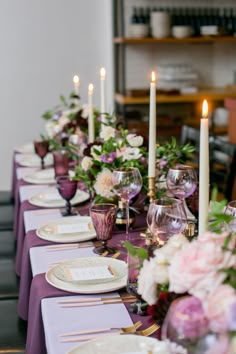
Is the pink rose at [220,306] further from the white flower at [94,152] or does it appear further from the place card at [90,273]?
the white flower at [94,152]

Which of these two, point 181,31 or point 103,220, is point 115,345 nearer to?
point 103,220

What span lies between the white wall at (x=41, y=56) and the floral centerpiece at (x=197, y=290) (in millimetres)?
4064

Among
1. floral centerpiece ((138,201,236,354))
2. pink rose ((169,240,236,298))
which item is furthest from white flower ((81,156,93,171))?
pink rose ((169,240,236,298))

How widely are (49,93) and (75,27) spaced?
1.86 feet

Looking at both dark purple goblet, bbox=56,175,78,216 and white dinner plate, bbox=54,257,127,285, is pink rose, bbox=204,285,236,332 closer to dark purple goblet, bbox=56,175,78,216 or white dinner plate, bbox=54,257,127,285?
white dinner plate, bbox=54,257,127,285

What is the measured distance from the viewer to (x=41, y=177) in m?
2.86

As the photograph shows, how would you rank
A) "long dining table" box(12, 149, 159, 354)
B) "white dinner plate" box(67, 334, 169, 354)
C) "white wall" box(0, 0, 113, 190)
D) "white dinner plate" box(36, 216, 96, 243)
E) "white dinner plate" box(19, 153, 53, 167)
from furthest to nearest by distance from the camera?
"white wall" box(0, 0, 113, 190), "white dinner plate" box(19, 153, 53, 167), "white dinner plate" box(36, 216, 96, 243), "long dining table" box(12, 149, 159, 354), "white dinner plate" box(67, 334, 169, 354)

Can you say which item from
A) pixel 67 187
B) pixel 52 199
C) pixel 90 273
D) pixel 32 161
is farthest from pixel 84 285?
pixel 32 161

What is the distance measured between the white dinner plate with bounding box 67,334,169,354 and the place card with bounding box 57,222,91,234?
762 mm

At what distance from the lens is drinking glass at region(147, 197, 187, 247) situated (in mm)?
1478

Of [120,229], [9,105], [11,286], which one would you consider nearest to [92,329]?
[120,229]

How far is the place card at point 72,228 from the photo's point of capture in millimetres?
1924

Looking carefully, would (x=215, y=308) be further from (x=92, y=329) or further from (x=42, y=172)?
(x=42, y=172)

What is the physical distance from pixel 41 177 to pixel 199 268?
2055 mm
